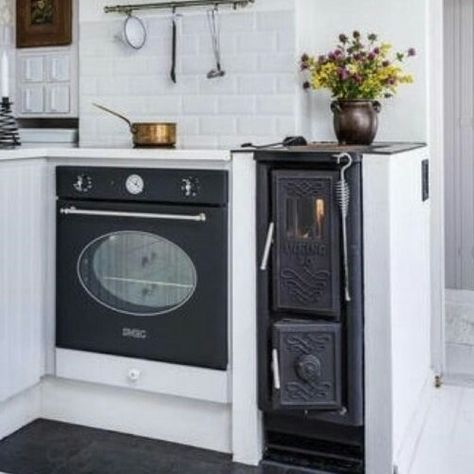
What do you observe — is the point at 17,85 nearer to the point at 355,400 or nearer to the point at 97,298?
the point at 97,298

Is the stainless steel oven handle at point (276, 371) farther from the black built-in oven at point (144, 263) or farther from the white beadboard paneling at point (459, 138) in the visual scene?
the white beadboard paneling at point (459, 138)

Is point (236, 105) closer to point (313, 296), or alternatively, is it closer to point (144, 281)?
point (144, 281)

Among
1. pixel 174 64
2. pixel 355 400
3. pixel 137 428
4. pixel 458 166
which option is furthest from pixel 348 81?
pixel 458 166

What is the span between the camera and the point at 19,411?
2643 mm

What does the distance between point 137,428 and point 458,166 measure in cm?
294

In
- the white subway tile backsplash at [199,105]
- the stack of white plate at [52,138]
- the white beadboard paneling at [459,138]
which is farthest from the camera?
the white beadboard paneling at [459,138]

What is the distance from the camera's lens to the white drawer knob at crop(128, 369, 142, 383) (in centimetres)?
253

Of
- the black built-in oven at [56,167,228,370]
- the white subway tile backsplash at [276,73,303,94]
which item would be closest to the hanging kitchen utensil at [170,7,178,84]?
the white subway tile backsplash at [276,73,303,94]

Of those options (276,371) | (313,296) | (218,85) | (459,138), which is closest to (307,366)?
(276,371)

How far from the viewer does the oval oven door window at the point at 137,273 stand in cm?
247

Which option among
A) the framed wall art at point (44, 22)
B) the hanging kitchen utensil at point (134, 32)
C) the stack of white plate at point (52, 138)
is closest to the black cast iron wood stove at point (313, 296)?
the hanging kitchen utensil at point (134, 32)

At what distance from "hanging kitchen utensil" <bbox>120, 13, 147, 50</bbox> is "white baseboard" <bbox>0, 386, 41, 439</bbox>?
144 centimetres

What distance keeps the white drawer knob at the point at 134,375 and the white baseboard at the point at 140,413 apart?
0.08 meters

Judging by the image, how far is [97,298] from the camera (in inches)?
102
